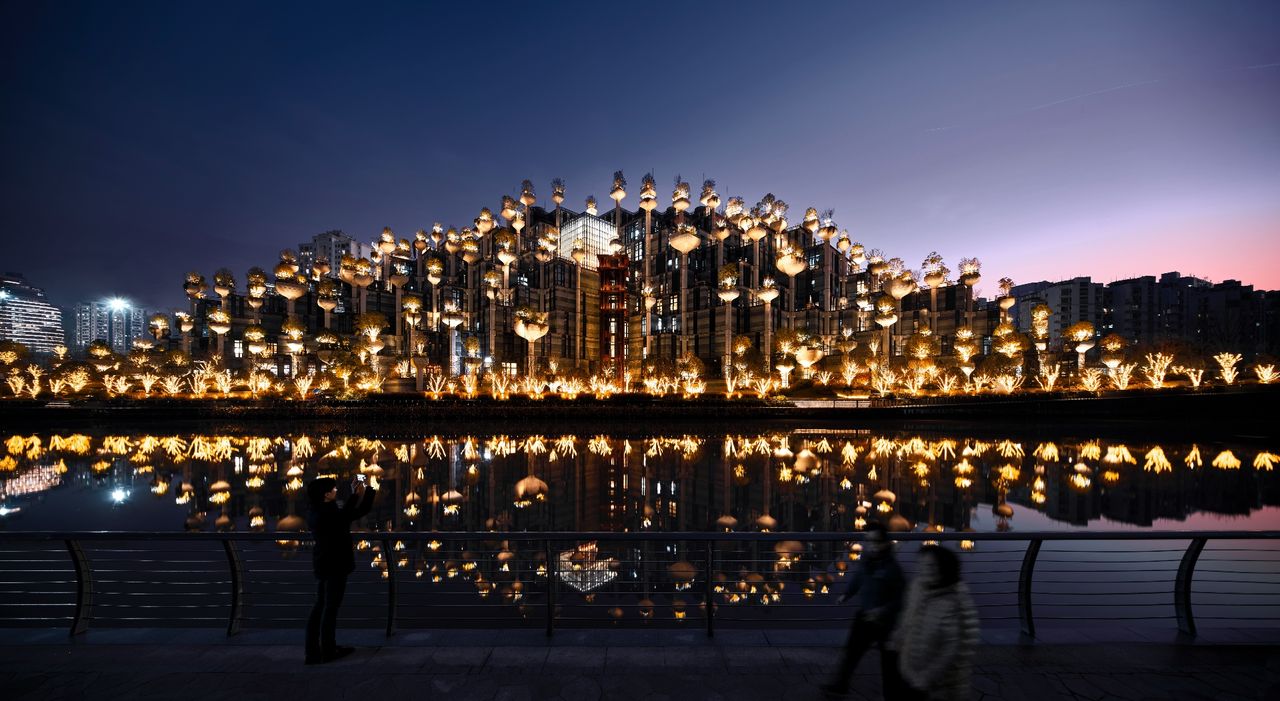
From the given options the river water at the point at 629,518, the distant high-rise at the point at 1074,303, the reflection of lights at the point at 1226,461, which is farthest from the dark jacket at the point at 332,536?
the distant high-rise at the point at 1074,303

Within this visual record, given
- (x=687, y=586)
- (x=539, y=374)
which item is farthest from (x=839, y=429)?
(x=539, y=374)

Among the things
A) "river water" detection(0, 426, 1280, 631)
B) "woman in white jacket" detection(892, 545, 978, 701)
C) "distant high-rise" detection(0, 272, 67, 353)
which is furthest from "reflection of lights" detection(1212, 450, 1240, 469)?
"distant high-rise" detection(0, 272, 67, 353)

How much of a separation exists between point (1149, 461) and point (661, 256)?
209 ft

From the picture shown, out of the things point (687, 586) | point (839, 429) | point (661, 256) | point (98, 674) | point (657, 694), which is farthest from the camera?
point (661, 256)

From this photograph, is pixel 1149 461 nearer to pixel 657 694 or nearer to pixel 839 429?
pixel 839 429

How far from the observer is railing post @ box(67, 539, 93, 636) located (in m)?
5.21

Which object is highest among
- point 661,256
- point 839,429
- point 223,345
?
point 661,256

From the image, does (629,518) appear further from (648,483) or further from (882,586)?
(882,586)

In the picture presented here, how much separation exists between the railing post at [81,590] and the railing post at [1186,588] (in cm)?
1202

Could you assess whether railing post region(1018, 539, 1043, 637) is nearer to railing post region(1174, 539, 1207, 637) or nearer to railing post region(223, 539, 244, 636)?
railing post region(1174, 539, 1207, 637)

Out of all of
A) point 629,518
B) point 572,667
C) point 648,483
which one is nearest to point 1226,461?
point 648,483

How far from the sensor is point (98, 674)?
4602 mm

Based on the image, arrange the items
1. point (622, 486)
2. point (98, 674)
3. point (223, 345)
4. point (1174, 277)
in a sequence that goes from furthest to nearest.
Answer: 1. point (1174, 277)
2. point (223, 345)
3. point (622, 486)
4. point (98, 674)

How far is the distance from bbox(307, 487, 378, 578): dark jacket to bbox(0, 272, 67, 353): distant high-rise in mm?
231181
